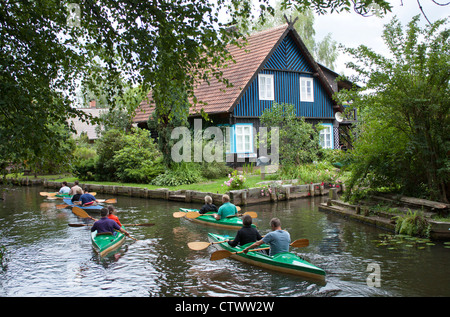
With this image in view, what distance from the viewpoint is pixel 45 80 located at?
299 inches

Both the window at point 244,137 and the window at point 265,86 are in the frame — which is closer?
the window at point 244,137

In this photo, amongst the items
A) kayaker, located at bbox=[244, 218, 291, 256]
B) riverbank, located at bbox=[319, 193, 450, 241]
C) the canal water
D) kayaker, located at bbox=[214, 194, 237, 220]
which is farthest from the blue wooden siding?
kayaker, located at bbox=[244, 218, 291, 256]

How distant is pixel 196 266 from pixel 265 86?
17245 mm

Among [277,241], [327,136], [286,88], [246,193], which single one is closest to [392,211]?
[277,241]

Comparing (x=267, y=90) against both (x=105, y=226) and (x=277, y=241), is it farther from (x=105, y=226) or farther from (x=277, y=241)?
(x=277, y=241)

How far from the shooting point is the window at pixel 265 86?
24.8 m

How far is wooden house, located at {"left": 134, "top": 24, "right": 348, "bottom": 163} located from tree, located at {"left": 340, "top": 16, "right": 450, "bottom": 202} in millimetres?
11360

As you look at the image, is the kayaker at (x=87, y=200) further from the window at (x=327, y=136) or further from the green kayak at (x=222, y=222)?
the window at (x=327, y=136)

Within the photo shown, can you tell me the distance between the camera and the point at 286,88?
84.5 ft

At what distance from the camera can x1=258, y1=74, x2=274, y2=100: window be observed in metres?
24.8

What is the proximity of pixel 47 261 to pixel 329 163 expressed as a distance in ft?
55.1

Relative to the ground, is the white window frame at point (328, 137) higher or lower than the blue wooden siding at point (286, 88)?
lower

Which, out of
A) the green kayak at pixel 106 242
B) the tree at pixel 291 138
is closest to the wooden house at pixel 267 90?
the tree at pixel 291 138
